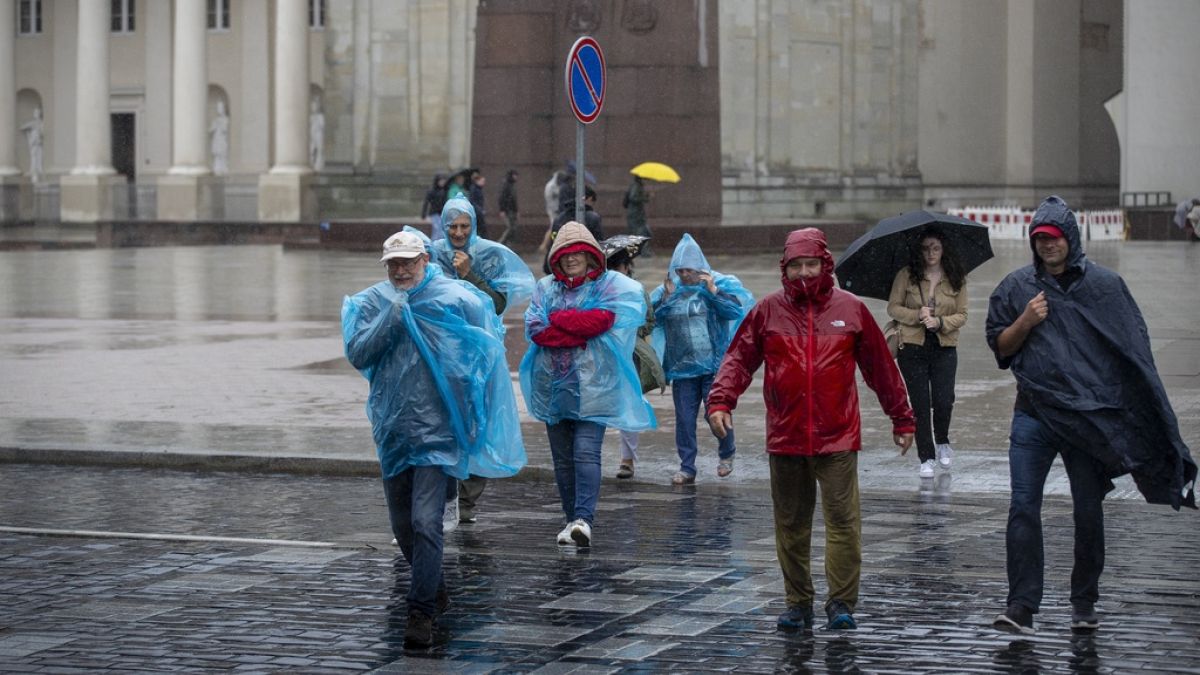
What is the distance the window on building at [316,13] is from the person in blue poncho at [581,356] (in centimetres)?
6274

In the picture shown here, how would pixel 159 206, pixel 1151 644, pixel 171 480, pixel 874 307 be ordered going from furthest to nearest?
pixel 159 206 < pixel 874 307 < pixel 171 480 < pixel 1151 644

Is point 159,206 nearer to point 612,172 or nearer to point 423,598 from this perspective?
point 612,172

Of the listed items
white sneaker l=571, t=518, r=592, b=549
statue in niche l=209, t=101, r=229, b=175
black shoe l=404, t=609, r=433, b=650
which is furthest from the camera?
statue in niche l=209, t=101, r=229, b=175

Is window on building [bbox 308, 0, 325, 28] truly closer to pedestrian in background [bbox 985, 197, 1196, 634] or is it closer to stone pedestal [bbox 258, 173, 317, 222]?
stone pedestal [bbox 258, 173, 317, 222]

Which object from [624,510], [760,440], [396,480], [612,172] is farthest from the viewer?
[612,172]

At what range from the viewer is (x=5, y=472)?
1277 cm

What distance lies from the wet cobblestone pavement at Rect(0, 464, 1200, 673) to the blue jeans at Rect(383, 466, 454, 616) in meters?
0.20

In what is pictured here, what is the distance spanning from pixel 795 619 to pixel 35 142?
71.5 meters

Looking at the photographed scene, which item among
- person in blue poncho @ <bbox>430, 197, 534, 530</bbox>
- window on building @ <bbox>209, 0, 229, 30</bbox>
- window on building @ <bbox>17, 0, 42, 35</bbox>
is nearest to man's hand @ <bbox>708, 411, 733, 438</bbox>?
person in blue poncho @ <bbox>430, 197, 534, 530</bbox>

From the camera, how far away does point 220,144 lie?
7262 cm

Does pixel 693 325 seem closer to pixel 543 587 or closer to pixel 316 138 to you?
pixel 543 587

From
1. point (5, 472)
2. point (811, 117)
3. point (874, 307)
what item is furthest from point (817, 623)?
point (811, 117)

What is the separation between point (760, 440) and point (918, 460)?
1251mm

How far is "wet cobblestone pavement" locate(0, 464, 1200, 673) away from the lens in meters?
7.31
